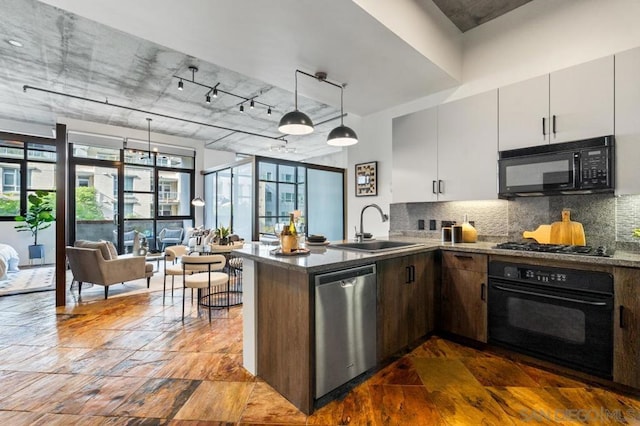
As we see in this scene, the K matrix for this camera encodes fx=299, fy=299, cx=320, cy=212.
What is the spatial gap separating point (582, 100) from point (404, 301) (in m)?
2.17

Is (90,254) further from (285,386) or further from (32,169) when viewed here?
(32,169)

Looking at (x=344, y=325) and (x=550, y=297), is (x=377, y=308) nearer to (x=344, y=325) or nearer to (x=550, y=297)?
(x=344, y=325)

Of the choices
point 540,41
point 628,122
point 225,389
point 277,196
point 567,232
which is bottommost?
point 225,389

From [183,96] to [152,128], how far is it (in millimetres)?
2784

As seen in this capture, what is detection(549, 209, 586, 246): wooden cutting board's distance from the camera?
8.36 ft

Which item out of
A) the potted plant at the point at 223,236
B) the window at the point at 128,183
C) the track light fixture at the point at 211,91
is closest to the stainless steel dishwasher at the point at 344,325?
the potted plant at the point at 223,236

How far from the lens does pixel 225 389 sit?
2.11 metres

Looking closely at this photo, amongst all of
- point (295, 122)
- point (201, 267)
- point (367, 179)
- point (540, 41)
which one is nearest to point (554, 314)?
point (540, 41)

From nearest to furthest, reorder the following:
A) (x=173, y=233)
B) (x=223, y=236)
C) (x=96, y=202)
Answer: (x=223, y=236) < (x=96, y=202) < (x=173, y=233)

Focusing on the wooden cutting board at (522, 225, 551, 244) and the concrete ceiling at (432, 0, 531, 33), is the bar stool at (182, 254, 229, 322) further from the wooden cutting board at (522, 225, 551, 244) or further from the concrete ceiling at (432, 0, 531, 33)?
the concrete ceiling at (432, 0, 531, 33)

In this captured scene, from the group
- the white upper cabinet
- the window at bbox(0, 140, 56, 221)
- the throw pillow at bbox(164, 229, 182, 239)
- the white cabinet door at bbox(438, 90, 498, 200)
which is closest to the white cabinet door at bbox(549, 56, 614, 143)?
the white upper cabinet

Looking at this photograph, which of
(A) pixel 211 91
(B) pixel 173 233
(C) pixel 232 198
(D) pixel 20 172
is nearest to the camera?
(A) pixel 211 91

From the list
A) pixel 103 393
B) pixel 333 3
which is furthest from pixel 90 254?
pixel 333 3

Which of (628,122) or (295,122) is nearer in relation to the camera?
(628,122)
